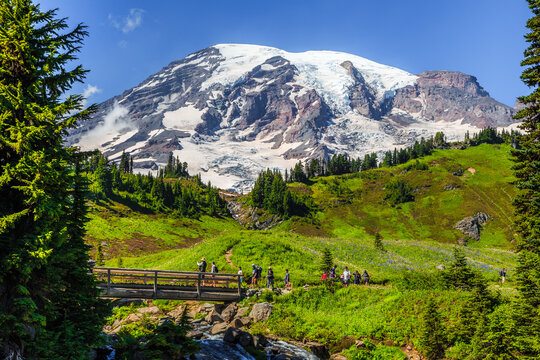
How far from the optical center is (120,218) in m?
117

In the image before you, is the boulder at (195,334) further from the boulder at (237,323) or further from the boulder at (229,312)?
the boulder at (229,312)

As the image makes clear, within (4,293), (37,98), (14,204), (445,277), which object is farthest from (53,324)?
(445,277)

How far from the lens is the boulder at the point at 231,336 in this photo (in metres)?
22.9

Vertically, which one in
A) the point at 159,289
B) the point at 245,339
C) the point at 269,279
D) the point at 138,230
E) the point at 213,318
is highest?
the point at 159,289

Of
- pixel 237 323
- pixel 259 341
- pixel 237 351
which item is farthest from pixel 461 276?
pixel 237 351

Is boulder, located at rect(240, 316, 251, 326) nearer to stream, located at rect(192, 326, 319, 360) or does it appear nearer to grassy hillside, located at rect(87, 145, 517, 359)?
grassy hillside, located at rect(87, 145, 517, 359)

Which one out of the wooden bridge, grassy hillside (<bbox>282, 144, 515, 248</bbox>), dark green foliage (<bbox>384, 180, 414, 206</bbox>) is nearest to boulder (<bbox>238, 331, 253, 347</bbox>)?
the wooden bridge

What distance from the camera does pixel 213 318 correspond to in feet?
92.7

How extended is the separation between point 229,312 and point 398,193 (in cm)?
16462

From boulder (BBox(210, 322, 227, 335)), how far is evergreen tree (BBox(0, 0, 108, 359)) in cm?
1132

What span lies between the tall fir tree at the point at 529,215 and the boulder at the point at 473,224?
138557 millimetres

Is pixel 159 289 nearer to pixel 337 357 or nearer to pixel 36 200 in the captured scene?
pixel 337 357

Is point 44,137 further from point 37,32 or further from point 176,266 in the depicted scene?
point 176,266

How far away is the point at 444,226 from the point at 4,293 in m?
162
